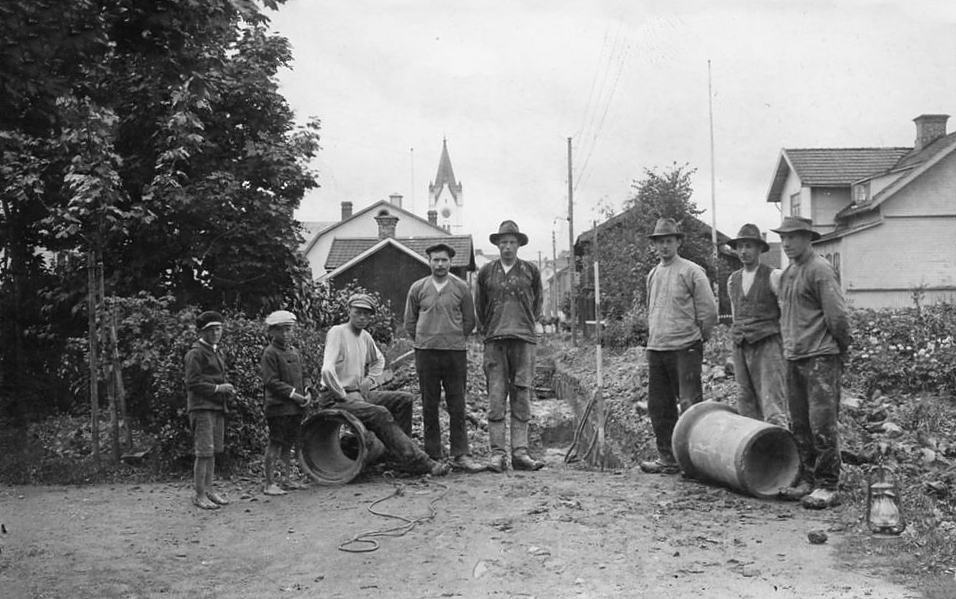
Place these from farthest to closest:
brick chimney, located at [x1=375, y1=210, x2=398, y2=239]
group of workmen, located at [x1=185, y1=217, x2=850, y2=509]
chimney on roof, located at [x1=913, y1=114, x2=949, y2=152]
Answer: brick chimney, located at [x1=375, y1=210, x2=398, y2=239], chimney on roof, located at [x1=913, y1=114, x2=949, y2=152], group of workmen, located at [x1=185, y1=217, x2=850, y2=509]

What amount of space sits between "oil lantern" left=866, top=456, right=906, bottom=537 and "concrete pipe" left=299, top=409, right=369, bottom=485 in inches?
167

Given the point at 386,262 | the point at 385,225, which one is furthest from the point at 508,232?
the point at 385,225

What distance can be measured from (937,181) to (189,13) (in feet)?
98.2

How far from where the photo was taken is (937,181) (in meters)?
29.9

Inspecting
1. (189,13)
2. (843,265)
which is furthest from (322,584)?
(843,265)

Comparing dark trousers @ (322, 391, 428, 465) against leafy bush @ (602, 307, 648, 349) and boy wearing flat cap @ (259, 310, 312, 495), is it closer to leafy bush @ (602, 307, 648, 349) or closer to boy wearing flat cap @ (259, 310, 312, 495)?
boy wearing flat cap @ (259, 310, 312, 495)

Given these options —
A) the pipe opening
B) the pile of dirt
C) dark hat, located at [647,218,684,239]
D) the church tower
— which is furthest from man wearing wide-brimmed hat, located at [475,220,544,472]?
the church tower

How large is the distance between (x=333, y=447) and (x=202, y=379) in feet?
5.17

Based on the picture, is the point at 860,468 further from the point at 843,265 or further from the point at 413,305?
the point at 843,265

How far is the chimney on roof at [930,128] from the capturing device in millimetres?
33750

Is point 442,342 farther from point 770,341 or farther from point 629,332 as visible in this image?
point 629,332

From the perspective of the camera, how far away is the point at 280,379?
7.76 m

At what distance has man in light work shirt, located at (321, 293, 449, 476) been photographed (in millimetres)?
8055

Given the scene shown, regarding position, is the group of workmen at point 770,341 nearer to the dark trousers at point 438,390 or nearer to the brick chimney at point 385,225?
the dark trousers at point 438,390
